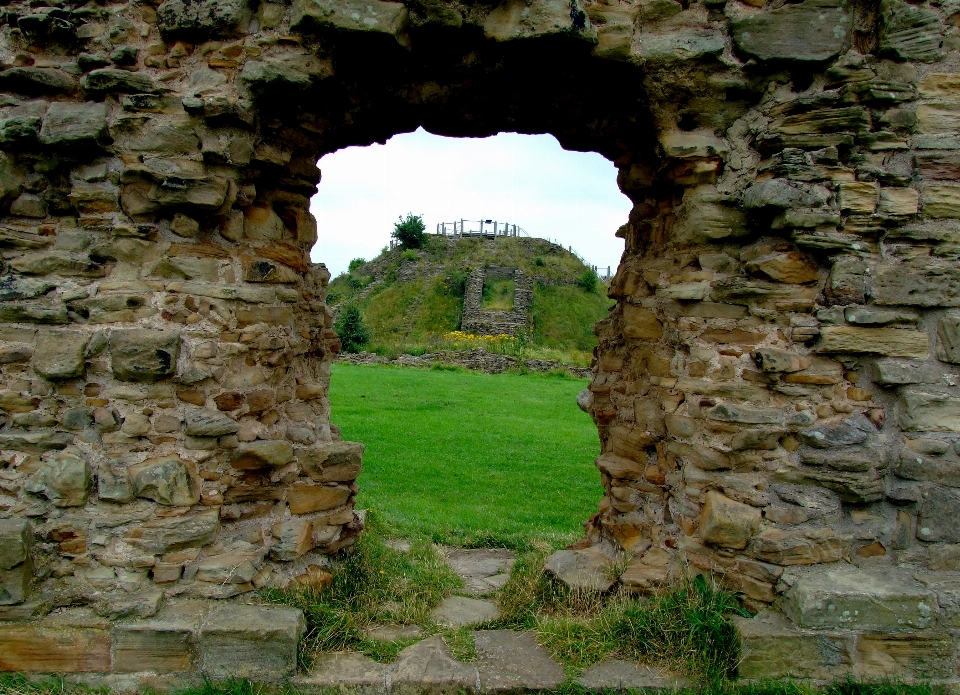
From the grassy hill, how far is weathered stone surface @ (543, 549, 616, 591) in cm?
2571

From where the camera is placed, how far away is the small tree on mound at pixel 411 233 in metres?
40.4

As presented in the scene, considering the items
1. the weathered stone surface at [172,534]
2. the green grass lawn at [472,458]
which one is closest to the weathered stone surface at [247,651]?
the weathered stone surface at [172,534]

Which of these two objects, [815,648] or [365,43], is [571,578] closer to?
[815,648]

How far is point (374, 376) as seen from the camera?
1938 cm

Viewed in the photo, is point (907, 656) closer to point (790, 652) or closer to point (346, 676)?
point (790, 652)

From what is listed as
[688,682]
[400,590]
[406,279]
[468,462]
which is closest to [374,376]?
[468,462]

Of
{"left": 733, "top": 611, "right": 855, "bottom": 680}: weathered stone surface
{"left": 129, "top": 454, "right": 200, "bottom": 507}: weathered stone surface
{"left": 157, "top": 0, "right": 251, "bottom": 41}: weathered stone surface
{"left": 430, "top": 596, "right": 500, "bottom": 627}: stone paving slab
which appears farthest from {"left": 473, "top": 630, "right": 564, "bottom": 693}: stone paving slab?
{"left": 157, "top": 0, "right": 251, "bottom": 41}: weathered stone surface

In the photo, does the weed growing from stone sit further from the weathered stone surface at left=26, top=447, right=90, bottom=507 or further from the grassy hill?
the grassy hill

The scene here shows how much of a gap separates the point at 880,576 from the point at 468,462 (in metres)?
6.78

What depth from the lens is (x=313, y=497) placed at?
3.90 meters

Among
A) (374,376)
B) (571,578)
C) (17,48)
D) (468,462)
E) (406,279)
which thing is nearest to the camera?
(17,48)

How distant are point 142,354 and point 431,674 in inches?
Answer: 80.6

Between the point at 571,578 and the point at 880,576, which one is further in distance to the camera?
the point at 571,578

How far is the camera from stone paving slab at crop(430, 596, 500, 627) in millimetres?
3877
